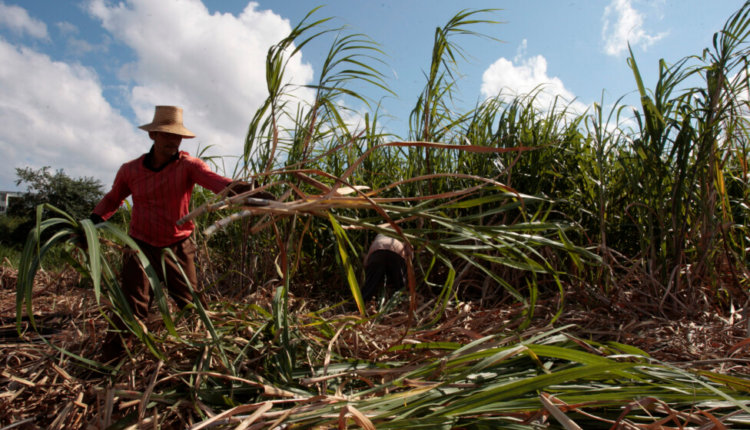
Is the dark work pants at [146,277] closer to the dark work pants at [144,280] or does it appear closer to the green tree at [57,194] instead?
the dark work pants at [144,280]

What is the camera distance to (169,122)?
6.95 feet

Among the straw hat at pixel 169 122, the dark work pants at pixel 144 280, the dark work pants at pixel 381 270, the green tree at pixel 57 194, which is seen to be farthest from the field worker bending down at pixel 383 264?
the green tree at pixel 57 194

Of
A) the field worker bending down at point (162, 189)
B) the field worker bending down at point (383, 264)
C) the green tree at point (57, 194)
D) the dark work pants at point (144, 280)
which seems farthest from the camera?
the green tree at point (57, 194)

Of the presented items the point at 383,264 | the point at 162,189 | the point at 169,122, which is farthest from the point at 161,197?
the point at 383,264

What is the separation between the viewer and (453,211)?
2.92m

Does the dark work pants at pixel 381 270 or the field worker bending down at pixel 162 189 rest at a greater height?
the field worker bending down at pixel 162 189

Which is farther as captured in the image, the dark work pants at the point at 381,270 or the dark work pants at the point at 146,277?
the dark work pants at the point at 381,270

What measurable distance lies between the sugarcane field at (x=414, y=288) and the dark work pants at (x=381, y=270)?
0.02 m

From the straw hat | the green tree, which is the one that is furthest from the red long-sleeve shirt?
the green tree

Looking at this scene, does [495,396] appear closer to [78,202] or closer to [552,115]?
[552,115]

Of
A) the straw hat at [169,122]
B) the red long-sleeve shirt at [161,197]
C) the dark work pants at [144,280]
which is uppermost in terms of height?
the straw hat at [169,122]

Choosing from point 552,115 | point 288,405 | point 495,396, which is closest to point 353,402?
point 288,405

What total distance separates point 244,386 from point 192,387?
15cm

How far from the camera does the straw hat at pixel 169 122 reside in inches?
80.6
